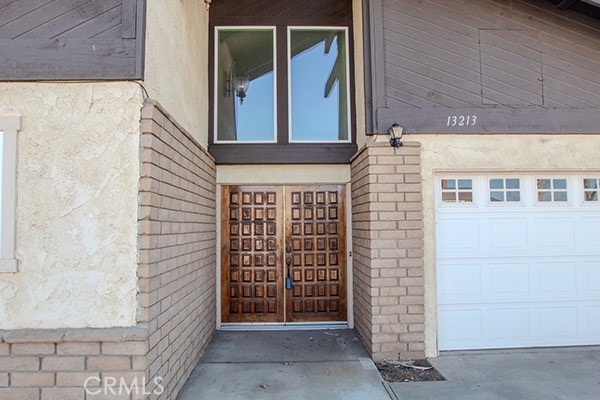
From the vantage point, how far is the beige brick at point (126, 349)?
292cm

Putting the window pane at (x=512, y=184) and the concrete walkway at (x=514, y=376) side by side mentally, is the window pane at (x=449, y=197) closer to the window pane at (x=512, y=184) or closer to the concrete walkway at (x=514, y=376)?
the window pane at (x=512, y=184)

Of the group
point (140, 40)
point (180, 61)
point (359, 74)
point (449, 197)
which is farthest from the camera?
point (359, 74)

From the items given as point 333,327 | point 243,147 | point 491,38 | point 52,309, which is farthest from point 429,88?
point 52,309

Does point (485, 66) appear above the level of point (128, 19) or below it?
above

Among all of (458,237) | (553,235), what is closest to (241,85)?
(458,237)

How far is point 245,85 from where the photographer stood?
602cm

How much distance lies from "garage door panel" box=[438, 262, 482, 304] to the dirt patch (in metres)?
0.82

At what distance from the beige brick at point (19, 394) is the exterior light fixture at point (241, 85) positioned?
14.8 feet

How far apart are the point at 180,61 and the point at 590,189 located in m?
5.27

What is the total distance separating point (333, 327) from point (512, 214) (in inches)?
115

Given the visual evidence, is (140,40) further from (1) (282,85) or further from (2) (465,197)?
(2) (465,197)

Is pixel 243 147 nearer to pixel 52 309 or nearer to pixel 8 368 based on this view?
pixel 52 309

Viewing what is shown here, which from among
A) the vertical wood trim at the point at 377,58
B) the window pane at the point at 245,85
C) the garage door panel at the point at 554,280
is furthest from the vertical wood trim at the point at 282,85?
the garage door panel at the point at 554,280

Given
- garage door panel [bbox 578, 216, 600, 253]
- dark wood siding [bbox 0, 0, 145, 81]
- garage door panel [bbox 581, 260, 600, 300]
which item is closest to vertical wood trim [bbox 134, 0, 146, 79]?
dark wood siding [bbox 0, 0, 145, 81]
